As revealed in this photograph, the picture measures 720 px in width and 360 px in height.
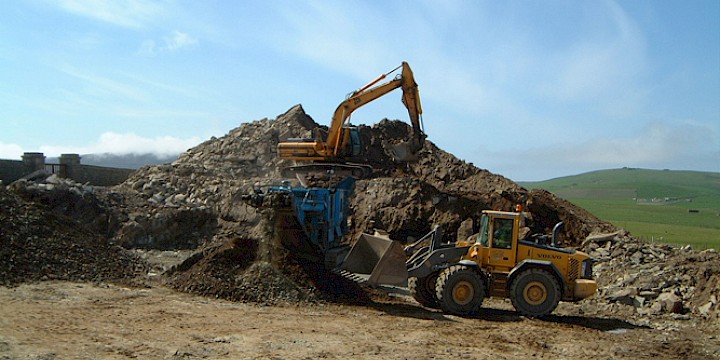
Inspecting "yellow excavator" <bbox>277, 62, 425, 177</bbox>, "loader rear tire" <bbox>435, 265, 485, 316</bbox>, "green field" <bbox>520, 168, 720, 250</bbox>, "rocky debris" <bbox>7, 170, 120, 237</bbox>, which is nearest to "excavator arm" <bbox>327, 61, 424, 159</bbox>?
"yellow excavator" <bbox>277, 62, 425, 177</bbox>

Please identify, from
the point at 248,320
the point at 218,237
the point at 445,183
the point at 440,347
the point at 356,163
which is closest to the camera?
the point at 440,347

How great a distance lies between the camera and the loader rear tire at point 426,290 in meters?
11.4

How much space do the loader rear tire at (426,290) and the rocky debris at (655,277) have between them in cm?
364

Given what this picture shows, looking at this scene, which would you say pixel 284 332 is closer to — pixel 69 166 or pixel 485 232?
pixel 485 232

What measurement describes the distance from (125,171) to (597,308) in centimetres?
1876

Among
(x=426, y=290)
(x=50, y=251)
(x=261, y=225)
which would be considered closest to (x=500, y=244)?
(x=426, y=290)

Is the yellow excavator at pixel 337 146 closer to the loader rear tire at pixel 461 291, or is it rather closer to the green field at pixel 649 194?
the loader rear tire at pixel 461 291

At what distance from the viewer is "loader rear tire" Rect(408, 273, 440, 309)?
37.6ft

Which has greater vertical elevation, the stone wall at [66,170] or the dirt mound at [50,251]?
the stone wall at [66,170]

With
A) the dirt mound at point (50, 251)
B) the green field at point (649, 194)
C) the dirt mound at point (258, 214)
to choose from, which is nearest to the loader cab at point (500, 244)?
the dirt mound at point (258, 214)

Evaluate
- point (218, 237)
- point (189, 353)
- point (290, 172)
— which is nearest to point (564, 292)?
point (189, 353)

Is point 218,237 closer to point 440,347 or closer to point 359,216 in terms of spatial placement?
point 359,216

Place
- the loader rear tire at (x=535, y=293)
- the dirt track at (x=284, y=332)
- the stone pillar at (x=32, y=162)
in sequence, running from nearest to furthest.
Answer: the dirt track at (x=284, y=332)
the loader rear tire at (x=535, y=293)
the stone pillar at (x=32, y=162)

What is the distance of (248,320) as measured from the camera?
9.07 m
